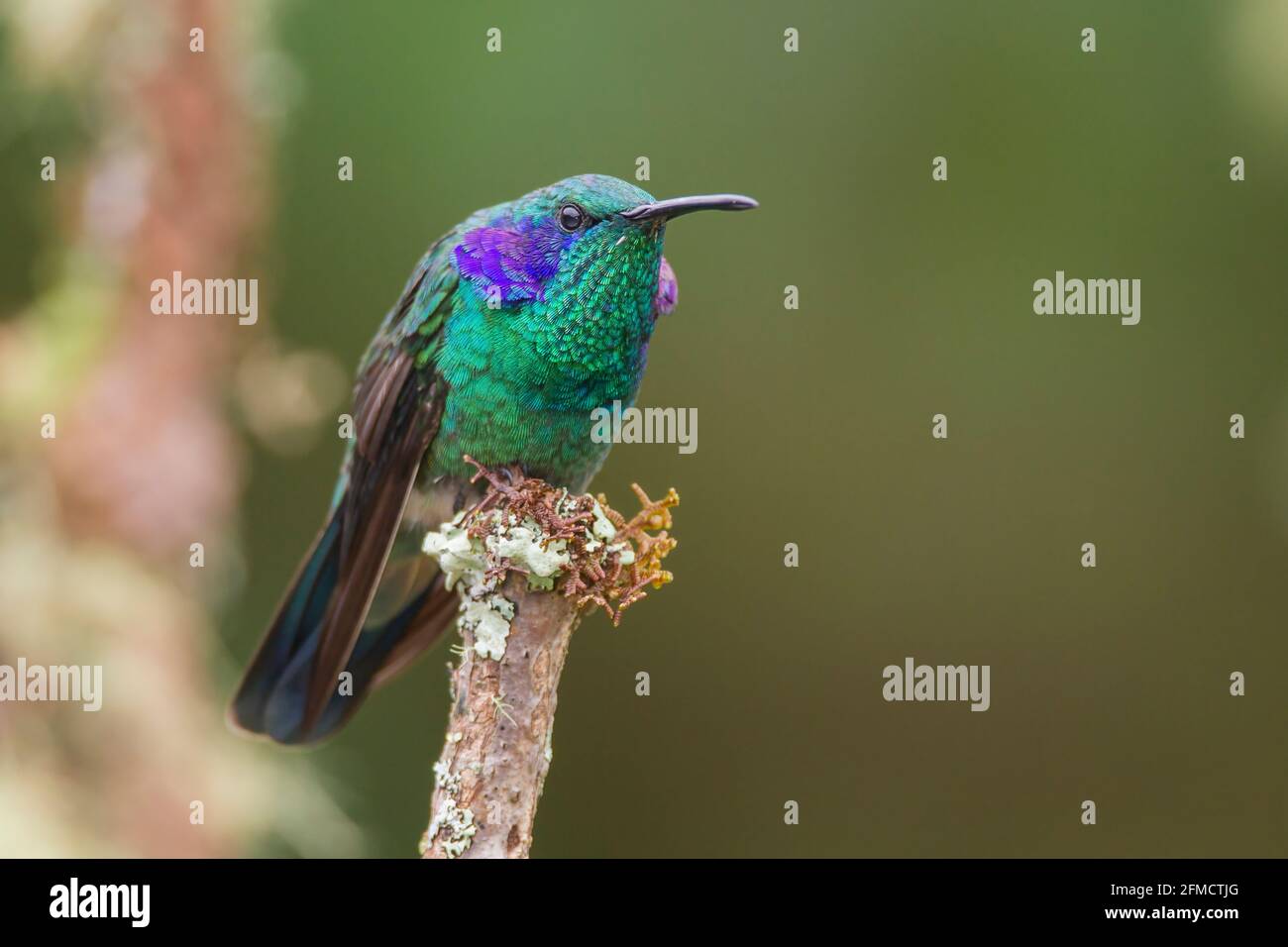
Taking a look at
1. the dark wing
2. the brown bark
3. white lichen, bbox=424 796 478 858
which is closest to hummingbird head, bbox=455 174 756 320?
the dark wing

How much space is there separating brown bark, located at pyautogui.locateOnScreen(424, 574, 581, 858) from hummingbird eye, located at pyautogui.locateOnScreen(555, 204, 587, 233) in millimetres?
759

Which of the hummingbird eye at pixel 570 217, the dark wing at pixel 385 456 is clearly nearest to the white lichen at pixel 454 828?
the dark wing at pixel 385 456

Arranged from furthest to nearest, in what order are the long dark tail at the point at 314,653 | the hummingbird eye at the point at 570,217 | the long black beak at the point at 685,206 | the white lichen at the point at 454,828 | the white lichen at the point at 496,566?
the long dark tail at the point at 314,653
the hummingbird eye at the point at 570,217
the long black beak at the point at 685,206
the white lichen at the point at 496,566
the white lichen at the point at 454,828

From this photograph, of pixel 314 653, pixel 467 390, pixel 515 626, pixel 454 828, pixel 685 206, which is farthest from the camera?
pixel 314 653

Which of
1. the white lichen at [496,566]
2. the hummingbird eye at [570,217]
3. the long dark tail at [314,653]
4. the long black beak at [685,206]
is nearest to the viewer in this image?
the white lichen at [496,566]

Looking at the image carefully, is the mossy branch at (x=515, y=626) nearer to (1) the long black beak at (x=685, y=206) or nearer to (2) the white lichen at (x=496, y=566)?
(2) the white lichen at (x=496, y=566)

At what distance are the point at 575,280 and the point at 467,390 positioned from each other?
31 cm

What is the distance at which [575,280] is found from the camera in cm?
241

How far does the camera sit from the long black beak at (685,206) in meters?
2.33

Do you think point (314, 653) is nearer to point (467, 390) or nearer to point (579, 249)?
point (467, 390)

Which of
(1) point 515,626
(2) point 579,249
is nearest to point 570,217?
(2) point 579,249

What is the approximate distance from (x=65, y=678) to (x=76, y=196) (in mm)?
1370
